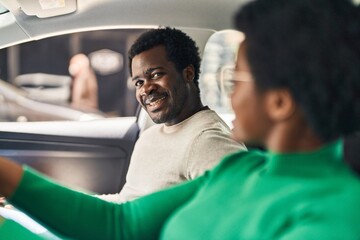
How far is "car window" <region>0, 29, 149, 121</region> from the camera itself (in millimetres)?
3318

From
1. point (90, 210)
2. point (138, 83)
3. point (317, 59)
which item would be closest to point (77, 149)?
point (138, 83)

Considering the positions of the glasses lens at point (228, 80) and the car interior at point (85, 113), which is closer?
the glasses lens at point (228, 80)

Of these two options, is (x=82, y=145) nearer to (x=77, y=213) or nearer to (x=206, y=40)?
(x=206, y=40)

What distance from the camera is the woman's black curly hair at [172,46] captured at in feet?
7.00

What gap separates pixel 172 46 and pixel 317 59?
4.57ft

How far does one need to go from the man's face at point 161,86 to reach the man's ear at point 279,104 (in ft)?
4.08

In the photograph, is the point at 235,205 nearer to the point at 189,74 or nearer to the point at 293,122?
Answer: the point at 293,122

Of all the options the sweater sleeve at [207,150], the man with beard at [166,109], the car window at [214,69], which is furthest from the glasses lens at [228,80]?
the car window at [214,69]

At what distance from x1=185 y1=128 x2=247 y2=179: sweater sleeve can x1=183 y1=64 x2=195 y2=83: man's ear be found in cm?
37

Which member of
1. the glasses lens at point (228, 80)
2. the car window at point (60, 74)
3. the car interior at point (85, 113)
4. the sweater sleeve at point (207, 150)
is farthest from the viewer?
the car window at point (60, 74)

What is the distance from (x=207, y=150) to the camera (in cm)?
177

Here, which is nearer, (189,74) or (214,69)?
(189,74)

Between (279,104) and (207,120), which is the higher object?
(279,104)

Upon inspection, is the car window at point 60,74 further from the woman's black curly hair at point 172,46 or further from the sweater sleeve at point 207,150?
the sweater sleeve at point 207,150
